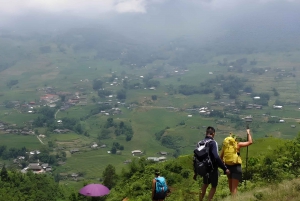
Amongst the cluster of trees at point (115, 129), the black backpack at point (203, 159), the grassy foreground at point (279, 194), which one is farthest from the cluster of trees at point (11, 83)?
the grassy foreground at point (279, 194)

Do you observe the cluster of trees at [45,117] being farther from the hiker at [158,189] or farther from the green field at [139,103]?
the hiker at [158,189]

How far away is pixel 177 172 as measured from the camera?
12.4 m

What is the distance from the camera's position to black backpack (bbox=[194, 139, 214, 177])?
5551mm

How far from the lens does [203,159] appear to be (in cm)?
557

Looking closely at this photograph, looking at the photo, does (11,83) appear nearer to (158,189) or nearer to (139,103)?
(139,103)

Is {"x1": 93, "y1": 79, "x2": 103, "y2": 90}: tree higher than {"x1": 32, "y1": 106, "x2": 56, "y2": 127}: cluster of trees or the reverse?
higher

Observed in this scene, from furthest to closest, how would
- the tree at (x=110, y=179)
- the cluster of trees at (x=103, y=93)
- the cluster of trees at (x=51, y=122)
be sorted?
the cluster of trees at (x=103, y=93) < the cluster of trees at (x=51, y=122) < the tree at (x=110, y=179)

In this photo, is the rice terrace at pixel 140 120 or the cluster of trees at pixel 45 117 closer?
the rice terrace at pixel 140 120

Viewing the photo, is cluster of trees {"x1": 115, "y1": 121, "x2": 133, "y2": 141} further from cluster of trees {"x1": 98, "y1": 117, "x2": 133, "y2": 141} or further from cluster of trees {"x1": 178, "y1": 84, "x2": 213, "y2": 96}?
cluster of trees {"x1": 178, "y1": 84, "x2": 213, "y2": 96}

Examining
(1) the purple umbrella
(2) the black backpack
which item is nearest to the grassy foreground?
(2) the black backpack

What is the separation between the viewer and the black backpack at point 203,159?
18.2 ft

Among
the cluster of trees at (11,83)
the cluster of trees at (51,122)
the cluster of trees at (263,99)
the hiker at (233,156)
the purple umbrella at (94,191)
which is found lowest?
the cluster of trees at (51,122)

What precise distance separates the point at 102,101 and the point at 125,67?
217 feet

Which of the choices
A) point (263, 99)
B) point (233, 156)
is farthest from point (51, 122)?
point (233, 156)
